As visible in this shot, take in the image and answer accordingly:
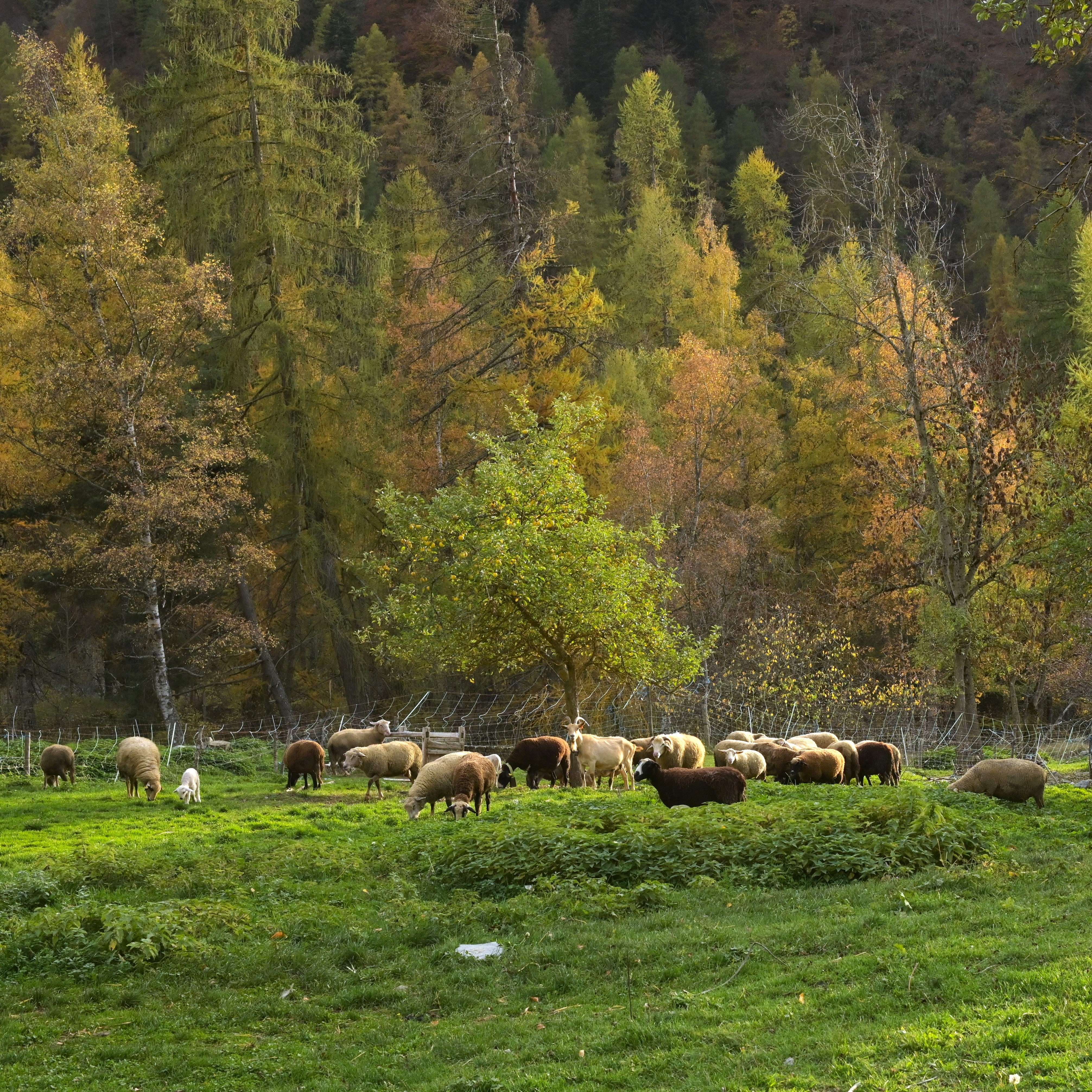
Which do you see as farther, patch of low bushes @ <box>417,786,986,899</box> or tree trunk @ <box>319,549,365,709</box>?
tree trunk @ <box>319,549,365,709</box>

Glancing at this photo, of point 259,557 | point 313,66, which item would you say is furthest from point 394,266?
point 259,557

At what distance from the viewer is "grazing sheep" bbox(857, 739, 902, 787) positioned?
21.3m

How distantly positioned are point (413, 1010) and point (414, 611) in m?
17.0

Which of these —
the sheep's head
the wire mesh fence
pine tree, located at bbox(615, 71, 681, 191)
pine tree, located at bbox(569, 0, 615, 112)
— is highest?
pine tree, located at bbox(569, 0, 615, 112)

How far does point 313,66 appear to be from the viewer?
38156 millimetres

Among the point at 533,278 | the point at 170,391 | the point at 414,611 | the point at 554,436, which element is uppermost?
the point at 533,278

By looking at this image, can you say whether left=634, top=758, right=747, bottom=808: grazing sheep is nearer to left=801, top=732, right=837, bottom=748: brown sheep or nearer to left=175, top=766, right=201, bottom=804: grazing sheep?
left=801, top=732, right=837, bottom=748: brown sheep

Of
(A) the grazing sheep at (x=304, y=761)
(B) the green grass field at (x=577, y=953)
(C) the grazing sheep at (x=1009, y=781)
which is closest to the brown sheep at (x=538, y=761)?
(A) the grazing sheep at (x=304, y=761)

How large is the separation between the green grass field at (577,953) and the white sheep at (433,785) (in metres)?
1.94

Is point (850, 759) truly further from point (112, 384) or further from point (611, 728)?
point (112, 384)

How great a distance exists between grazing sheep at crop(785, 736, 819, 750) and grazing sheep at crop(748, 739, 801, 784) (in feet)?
0.74

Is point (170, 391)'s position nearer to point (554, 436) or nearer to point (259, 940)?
point (554, 436)

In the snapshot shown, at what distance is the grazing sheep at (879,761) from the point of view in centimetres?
2134

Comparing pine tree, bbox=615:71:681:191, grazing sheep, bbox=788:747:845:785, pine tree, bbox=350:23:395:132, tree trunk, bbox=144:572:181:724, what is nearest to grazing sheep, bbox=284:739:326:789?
tree trunk, bbox=144:572:181:724
